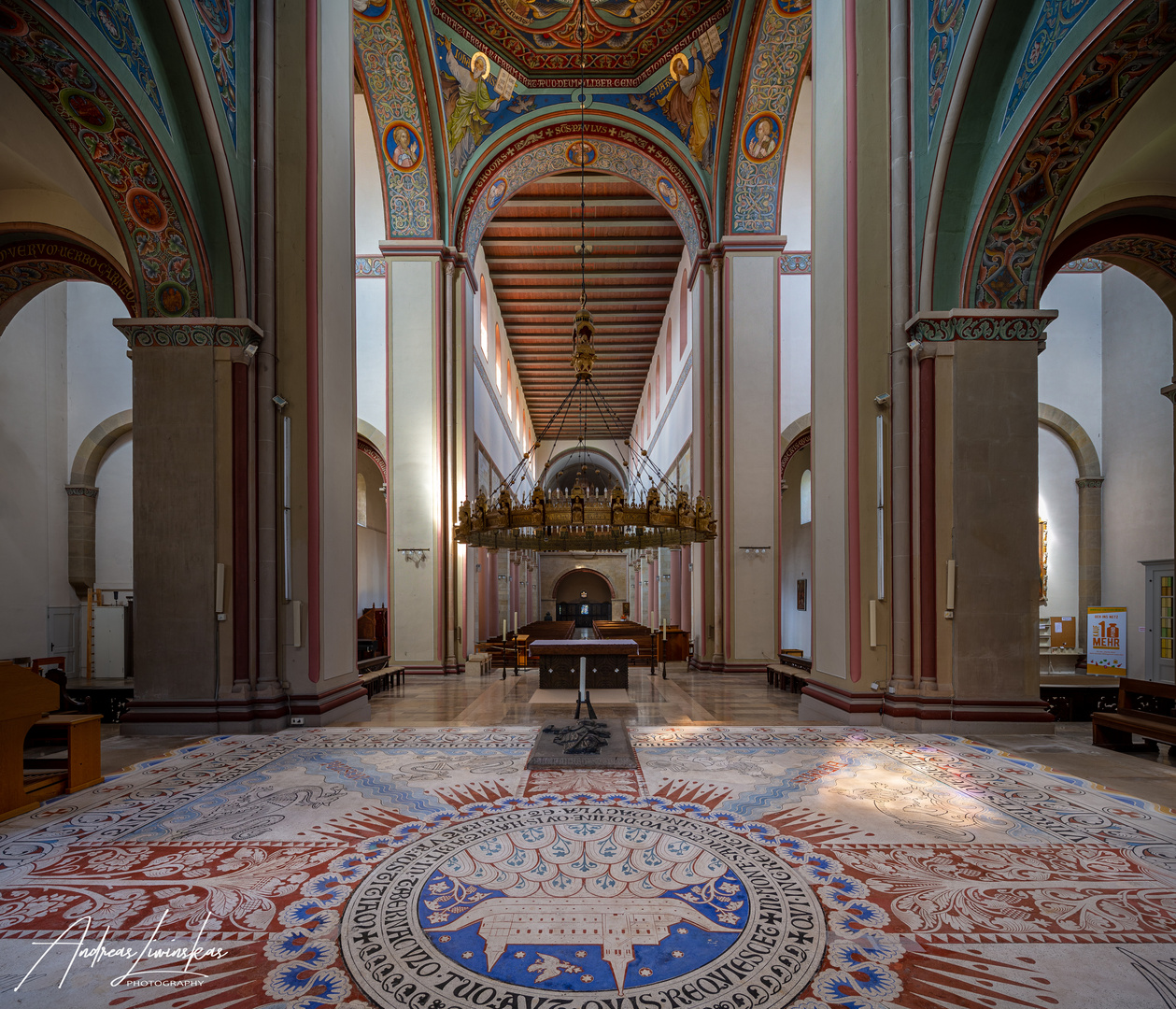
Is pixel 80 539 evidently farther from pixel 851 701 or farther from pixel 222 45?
pixel 851 701

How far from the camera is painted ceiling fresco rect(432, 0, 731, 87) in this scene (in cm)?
1192

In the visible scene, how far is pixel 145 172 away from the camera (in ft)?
21.1

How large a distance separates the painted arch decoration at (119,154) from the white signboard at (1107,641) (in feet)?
41.8

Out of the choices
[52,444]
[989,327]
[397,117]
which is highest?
[397,117]

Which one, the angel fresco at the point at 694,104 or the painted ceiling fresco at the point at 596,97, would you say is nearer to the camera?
the painted ceiling fresco at the point at 596,97

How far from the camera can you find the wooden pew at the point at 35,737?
4398 millimetres

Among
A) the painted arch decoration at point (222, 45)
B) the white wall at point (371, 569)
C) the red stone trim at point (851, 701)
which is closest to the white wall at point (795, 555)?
the red stone trim at point (851, 701)

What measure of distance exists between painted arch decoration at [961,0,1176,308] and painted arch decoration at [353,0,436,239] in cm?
895

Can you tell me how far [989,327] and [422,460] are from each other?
954 centimetres

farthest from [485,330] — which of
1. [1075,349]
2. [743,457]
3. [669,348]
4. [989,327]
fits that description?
[989,327]

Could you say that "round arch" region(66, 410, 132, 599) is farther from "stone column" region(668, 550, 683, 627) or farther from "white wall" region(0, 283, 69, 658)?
"stone column" region(668, 550, 683, 627)

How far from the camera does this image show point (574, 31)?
40.8 feet

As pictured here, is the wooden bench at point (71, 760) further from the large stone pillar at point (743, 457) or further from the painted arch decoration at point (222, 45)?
the large stone pillar at point (743, 457)

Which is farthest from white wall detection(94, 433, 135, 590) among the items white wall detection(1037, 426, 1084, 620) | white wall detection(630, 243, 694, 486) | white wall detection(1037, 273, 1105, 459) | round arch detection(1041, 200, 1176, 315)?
white wall detection(1037, 273, 1105, 459)
